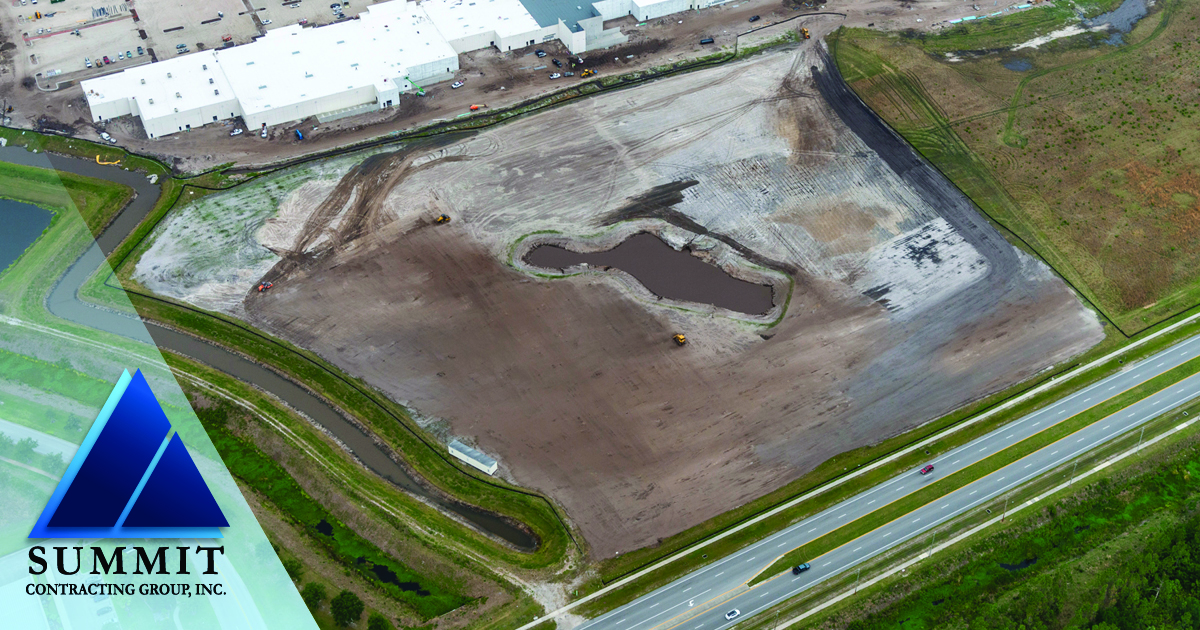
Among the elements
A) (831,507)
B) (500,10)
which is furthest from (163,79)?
(831,507)

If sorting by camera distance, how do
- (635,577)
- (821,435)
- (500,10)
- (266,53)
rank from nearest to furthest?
1. (635,577)
2. (821,435)
3. (266,53)
4. (500,10)

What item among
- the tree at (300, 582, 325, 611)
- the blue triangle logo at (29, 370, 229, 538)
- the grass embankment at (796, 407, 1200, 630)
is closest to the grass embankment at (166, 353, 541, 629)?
the tree at (300, 582, 325, 611)

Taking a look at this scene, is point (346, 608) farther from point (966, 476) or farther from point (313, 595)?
point (966, 476)

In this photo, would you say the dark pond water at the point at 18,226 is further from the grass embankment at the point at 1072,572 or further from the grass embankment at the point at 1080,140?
the grass embankment at the point at 1080,140

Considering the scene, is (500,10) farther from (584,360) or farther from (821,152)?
(584,360)

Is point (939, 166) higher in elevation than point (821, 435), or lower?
higher

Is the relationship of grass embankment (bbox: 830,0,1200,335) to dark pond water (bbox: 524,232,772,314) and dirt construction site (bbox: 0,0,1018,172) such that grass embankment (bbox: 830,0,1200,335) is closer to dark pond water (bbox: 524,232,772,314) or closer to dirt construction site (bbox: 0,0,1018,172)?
dirt construction site (bbox: 0,0,1018,172)

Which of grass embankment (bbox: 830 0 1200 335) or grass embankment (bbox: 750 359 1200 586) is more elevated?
grass embankment (bbox: 830 0 1200 335)

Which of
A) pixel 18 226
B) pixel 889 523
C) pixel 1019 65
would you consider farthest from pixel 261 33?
pixel 889 523
